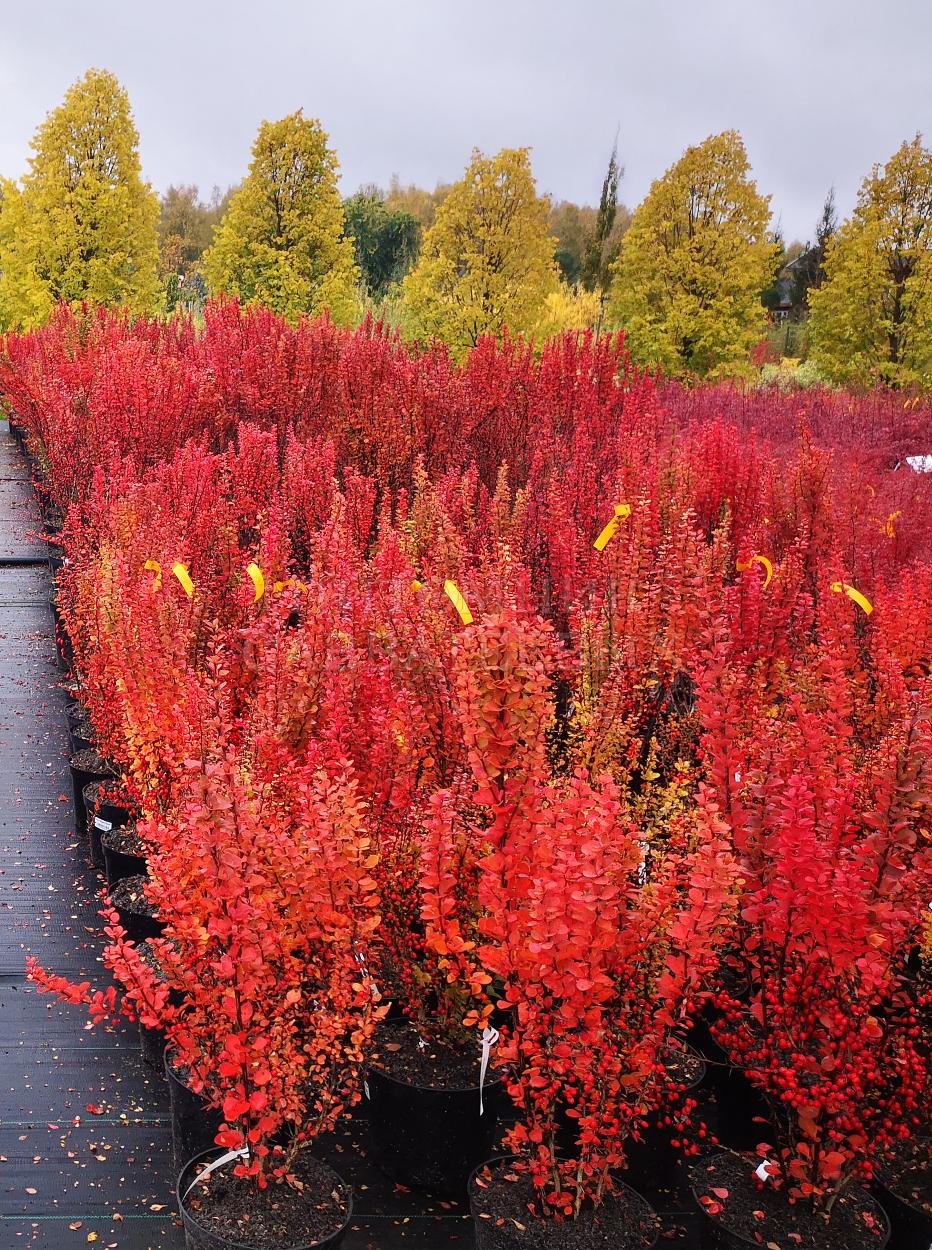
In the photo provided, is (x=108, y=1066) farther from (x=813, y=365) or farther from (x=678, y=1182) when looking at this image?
(x=813, y=365)

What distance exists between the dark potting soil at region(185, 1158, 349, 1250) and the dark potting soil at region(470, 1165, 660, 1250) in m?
0.28

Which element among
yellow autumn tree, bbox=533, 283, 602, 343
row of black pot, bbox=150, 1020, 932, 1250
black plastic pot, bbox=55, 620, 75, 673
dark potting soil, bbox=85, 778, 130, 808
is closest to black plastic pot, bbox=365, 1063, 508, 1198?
row of black pot, bbox=150, 1020, 932, 1250

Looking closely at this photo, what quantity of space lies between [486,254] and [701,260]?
13.2 feet

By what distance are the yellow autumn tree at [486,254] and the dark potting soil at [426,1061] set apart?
1242 centimetres

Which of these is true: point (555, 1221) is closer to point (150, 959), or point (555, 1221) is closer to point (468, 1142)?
point (468, 1142)

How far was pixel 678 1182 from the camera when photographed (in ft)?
8.23

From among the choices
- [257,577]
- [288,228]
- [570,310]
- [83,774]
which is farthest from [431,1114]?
[570,310]

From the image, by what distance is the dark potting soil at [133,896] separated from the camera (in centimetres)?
304

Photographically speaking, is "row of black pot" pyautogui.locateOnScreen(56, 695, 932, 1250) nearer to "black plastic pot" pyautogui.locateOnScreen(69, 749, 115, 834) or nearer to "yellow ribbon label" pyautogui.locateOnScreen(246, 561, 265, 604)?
"yellow ribbon label" pyautogui.locateOnScreen(246, 561, 265, 604)

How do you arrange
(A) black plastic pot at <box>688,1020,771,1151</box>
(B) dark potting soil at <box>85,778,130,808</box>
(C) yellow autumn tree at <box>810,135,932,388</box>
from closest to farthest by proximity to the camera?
1. (A) black plastic pot at <box>688,1020,771,1151</box>
2. (B) dark potting soil at <box>85,778,130,808</box>
3. (C) yellow autumn tree at <box>810,135,932,388</box>

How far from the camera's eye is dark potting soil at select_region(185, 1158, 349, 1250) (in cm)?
193

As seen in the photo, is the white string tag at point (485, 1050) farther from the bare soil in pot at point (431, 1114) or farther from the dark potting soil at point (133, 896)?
the dark potting soil at point (133, 896)

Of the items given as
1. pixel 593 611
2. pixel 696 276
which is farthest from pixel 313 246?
pixel 593 611

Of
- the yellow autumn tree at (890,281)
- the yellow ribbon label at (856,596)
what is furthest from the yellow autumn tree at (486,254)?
the yellow ribbon label at (856,596)
